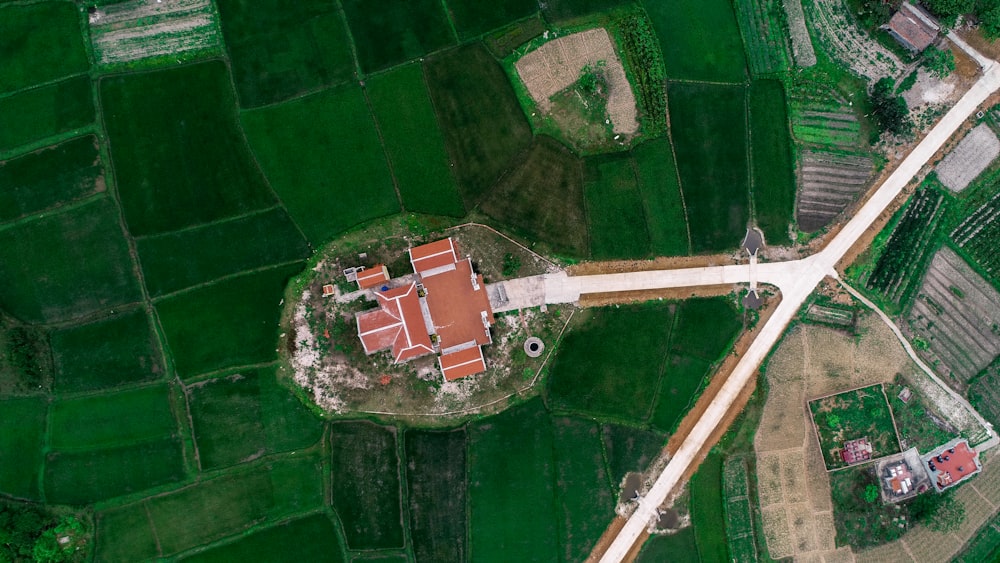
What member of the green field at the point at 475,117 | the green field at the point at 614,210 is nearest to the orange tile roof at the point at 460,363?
the green field at the point at 475,117

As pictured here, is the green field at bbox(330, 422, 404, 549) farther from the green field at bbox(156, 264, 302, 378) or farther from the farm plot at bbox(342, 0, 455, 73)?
the farm plot at bbox(342, 0, 455, 73)

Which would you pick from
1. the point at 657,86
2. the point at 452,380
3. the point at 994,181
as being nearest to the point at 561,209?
the point at 657,86

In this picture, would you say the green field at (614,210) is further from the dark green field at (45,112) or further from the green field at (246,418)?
the dark green field at (45,112)

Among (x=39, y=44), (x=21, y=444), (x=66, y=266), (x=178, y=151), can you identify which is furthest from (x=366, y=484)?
(x=39, y=44)

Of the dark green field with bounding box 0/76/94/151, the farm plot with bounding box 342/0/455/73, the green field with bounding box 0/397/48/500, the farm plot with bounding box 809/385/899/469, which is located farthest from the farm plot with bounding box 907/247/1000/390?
the green field with bounding box 0/397/48/500

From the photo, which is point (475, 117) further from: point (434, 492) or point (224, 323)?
point (434, 492)

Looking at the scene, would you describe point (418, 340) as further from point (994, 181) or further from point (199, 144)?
point (994, 181)
